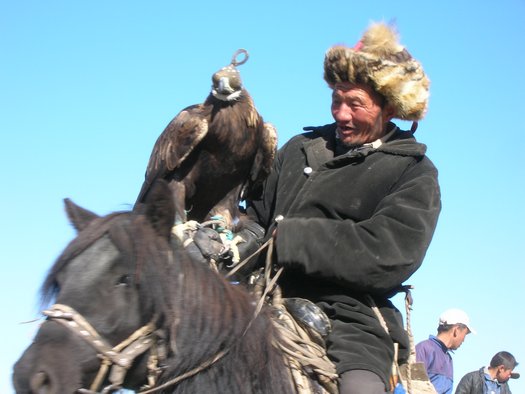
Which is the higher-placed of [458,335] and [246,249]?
[246,249]

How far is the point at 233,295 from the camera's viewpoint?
3.31m

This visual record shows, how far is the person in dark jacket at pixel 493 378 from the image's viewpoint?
33.1ft

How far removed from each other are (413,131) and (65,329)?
261 cm

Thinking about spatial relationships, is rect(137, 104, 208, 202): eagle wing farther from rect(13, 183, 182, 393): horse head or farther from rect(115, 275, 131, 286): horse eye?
rect(115, 275, 131, 286): horse eye

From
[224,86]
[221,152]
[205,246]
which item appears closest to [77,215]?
[205,246]

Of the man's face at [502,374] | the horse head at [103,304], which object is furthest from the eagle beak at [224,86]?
the man's face at [502,374]

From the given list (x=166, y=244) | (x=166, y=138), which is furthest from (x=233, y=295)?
(x=166, y=138)

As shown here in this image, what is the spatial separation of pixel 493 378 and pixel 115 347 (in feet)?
27.6

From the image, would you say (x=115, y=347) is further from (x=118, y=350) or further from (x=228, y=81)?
(x=228, y=81)

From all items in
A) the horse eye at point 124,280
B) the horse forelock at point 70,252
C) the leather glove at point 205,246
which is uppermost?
the horse forelock at point 70,252

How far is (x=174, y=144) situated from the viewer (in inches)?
243

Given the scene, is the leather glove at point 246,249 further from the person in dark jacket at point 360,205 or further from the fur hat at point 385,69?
the fur hat at point 385,69

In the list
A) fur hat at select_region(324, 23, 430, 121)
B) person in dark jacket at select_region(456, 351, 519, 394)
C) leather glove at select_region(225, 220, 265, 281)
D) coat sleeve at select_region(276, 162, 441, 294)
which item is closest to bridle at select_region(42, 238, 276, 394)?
coat sleeve at select_region(276, 162, 441, 294)

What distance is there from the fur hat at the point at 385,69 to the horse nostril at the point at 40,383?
2505 mm
